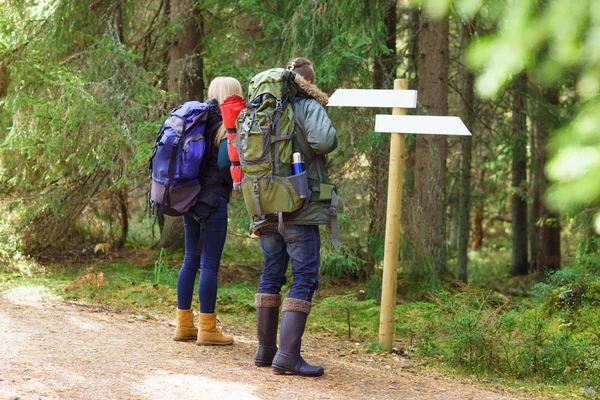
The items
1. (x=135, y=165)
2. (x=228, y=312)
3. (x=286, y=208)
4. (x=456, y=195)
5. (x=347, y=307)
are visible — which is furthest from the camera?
(x=456, y=195)

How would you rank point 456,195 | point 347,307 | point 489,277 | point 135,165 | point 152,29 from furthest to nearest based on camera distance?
1. point 489,277
2. point 456,195
3. point 152,29
4. point 135,165
5. point 347,307

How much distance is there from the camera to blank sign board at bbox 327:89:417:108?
231 inches

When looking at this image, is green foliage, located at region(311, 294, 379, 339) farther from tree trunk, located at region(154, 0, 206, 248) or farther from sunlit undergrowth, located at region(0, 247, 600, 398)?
tree trunk, located at region(154, 0, 206, 248)

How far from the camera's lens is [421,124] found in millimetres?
5840

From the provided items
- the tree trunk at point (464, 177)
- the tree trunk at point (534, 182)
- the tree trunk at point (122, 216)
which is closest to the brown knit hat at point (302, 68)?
the tree trunk at point (122, 216)

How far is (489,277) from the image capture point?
1756 centimetres

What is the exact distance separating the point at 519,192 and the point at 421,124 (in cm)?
990

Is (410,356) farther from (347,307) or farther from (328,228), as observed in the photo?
(328,228)

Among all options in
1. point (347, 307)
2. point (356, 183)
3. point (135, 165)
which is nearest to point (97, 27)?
point (135, 165)

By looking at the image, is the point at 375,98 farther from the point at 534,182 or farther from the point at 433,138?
the point at 534,182

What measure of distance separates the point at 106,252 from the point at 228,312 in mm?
4022

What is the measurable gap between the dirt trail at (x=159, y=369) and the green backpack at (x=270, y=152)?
1.18m

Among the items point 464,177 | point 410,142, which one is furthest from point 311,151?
point 464,177

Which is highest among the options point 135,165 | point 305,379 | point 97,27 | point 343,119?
point 97,27
